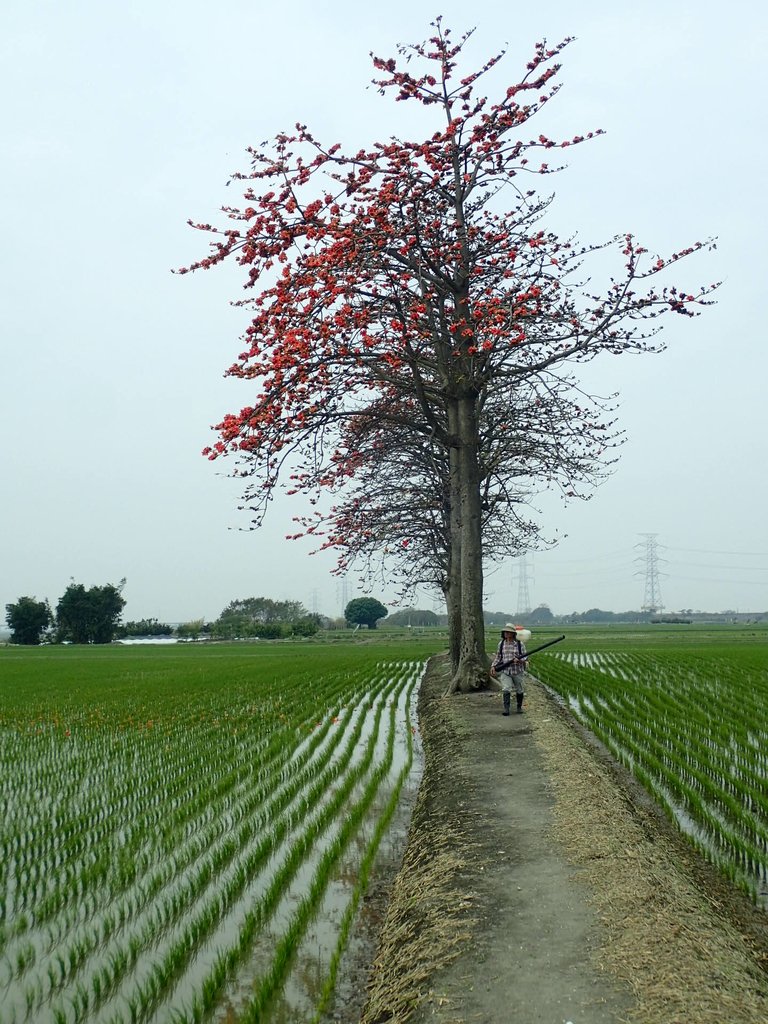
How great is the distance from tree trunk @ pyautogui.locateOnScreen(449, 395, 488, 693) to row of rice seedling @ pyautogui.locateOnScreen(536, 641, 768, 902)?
190 centimetres

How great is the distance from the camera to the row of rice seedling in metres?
6.66

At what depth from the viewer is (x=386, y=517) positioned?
67.7 ft

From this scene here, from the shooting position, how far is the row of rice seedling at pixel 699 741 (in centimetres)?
666

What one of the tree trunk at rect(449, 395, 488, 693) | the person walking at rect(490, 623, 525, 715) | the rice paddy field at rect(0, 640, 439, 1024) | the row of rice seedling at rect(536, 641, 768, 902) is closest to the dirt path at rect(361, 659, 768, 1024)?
the row of rice seedling at rect(536, 641, 768, 902)

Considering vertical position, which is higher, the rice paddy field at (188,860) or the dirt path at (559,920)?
the dirt path at (559,920)

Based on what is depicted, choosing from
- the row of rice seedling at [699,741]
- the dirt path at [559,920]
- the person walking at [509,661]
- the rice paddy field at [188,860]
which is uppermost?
the person walking at [509,661]

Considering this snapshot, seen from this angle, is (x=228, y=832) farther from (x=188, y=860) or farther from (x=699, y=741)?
(x=699, y=741)

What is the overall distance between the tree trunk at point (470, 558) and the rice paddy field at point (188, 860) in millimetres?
1390

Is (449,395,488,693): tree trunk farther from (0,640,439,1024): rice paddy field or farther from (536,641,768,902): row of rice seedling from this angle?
(536,641,768,902): row of rice seedling

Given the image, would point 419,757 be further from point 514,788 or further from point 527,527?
point 527,527

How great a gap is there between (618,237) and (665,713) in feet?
24.7

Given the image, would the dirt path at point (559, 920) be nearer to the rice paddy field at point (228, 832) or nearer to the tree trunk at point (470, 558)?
the rice paddy field at point (228, 832)

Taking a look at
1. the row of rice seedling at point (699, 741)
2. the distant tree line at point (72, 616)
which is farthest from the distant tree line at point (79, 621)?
the row of rice seedling at point (699, 741)

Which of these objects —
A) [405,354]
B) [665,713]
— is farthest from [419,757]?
[405,354]
